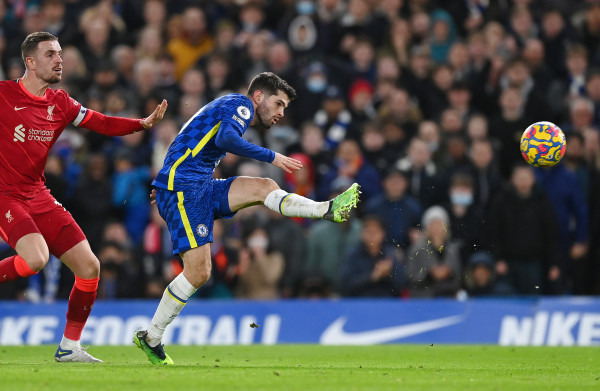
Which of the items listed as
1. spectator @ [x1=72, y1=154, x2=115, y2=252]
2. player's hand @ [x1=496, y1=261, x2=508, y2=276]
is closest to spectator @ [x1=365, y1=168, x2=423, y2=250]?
player's hand @ [x1=496, y1=261, x2=508, y2=276]

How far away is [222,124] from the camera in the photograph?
10352 mm

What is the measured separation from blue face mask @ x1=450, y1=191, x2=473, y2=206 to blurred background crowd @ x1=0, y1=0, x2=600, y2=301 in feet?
0.24

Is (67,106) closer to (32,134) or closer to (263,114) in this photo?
(32,134)

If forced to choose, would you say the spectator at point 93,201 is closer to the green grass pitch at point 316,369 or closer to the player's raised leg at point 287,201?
the green grass pitch at point 316,369

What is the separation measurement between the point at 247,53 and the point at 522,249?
5672mm

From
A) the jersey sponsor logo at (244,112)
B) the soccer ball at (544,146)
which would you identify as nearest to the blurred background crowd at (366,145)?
the soccer ball at (544,146)

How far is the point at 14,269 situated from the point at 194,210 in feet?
5.82

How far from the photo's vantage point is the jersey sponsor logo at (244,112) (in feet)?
34.4

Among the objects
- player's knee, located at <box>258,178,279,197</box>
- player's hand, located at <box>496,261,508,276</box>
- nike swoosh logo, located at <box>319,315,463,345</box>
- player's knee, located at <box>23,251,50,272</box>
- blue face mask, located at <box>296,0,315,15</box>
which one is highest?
blue face mask, located at <box>296,0,315,15</box>

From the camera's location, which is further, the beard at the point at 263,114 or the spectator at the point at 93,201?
the spectator at the point at 93,201

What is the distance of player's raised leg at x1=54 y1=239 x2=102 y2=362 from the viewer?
10633 mm

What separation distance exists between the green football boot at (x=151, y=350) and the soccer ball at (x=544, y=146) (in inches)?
180

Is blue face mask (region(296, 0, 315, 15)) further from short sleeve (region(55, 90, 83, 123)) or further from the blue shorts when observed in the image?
the blue shorts

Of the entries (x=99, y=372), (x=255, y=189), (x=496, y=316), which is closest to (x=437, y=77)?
(x=496, y=316)
